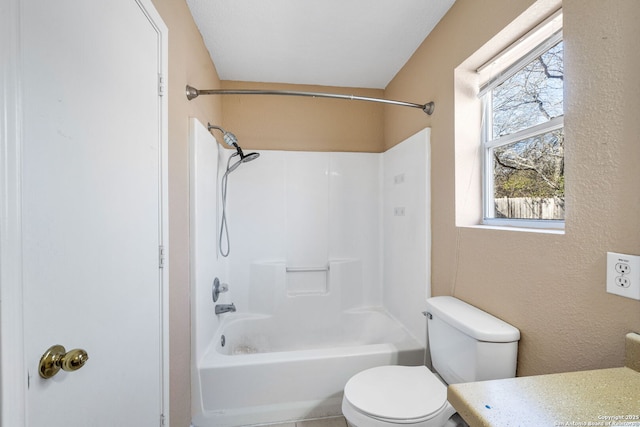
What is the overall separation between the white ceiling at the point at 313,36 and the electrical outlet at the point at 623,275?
4.99 feet

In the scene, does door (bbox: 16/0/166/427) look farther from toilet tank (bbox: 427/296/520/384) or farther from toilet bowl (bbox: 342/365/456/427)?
toilet tank (bbox: 427/296/520/384)

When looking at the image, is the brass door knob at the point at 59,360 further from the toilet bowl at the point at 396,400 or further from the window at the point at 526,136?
the window at the point at 526,136

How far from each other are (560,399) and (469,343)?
581 millimetres

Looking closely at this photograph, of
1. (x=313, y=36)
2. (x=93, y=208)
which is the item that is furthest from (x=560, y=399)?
(x=313, y=36)

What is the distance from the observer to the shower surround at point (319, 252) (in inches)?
73.6

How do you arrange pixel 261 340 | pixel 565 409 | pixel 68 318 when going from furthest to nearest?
pixel 261 340 → pixel 68 318 → pixel 565 409

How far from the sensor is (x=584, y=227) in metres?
0.88

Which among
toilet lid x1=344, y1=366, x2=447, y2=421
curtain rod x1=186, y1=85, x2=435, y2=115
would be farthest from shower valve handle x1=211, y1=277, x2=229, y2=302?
curtain rod x1=186, y1=85, x2=435, y2=115

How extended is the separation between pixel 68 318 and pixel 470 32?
6.58 feet

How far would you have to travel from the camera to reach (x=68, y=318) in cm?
70

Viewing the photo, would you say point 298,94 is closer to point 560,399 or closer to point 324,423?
point 560,399

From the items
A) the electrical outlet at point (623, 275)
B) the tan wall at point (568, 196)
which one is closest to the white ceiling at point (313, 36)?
the tan wall at point (568, 196)

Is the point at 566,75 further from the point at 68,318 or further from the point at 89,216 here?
the point at 68,318

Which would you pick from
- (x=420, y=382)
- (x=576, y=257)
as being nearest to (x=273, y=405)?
(x=420, y=382)
